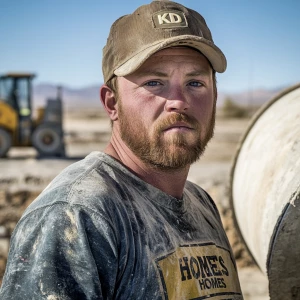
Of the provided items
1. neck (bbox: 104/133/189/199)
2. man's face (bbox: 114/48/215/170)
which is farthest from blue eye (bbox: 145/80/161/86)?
neck (bbox: 104/133/189/199)

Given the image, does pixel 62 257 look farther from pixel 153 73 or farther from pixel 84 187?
pixel 153 73

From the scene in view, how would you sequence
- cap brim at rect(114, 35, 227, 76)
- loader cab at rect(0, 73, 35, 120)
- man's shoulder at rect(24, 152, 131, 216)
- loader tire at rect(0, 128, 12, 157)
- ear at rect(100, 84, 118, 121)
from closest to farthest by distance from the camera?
man's shoulder at rect(24, 152, 131, 216) → cap brim at rect(114, 35, 227, 76) → ear at rect(100, 84, 118, 121) → loader tire at rect(0, 128, 12, 157) → loader cab at rect(0, 73, 35, 120)

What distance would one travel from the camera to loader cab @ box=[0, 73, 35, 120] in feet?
50.8

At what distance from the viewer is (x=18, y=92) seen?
1570 cm

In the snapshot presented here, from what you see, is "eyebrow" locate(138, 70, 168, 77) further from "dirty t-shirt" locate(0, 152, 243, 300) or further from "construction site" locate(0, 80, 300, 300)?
"construction site" locate(0, 80, 300, 300)

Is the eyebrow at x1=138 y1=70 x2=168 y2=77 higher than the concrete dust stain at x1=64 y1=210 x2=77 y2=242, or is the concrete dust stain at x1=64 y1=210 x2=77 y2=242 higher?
the eyebrow at x1=138 y1=70 x2=168 y2=77

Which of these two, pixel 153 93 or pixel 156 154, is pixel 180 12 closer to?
pixel 153 93

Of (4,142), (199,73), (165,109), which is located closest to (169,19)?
(199,73)

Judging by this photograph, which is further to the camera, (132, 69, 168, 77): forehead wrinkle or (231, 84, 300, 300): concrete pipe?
(231, 84, 300, 300): concrete pipe

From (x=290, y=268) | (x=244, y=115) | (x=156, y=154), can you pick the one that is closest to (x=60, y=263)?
(x=156, y=154)

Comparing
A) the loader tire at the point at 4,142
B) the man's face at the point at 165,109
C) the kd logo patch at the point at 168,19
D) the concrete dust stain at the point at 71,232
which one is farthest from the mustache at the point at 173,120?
the loader tire at the point at 4,142

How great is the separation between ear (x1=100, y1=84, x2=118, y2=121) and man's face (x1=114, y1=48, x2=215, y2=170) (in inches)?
2.8

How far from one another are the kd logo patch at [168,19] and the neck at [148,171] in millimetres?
439

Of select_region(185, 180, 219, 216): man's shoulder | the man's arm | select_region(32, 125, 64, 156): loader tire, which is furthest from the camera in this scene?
select_region(32, 125, 64, 156): loader tire
